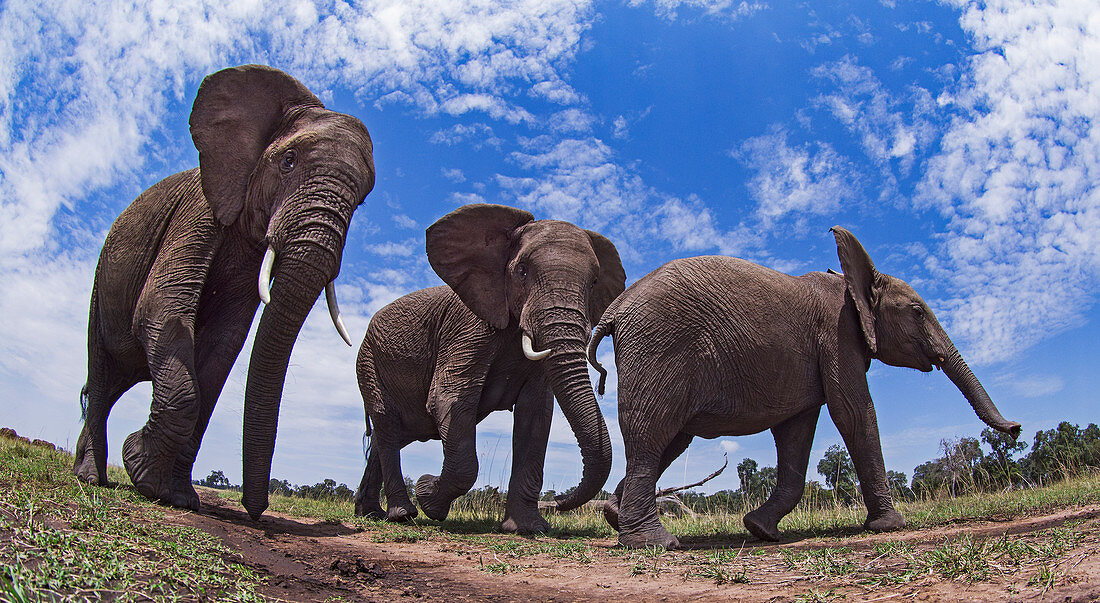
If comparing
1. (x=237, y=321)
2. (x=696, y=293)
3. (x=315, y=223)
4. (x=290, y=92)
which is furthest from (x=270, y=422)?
(x=696, y=293)

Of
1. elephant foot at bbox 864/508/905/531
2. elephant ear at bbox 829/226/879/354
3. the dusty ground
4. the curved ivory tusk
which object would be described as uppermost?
elephant ear at bbox 829/226/879/354

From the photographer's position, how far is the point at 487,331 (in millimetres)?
9164

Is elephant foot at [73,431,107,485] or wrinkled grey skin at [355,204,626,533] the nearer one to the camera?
elephant foot at [73,431,107,485]

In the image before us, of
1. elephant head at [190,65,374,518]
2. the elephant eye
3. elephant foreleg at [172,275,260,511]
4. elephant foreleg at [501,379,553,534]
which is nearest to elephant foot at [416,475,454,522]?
elephant foreleg at [501,379,553,534]

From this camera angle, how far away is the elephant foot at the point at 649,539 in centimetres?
665

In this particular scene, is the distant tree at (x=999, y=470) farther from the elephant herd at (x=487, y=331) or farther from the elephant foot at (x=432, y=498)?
the elephant foot at (x=432, y=498)

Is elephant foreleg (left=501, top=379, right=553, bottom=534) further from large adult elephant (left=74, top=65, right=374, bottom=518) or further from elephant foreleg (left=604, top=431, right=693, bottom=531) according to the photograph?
large adult elephant (left=74, top=65, right=374, bottom=518)

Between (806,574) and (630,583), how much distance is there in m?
1.04

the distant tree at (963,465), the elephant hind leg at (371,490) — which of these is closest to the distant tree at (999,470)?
the distant tree at (963,465)

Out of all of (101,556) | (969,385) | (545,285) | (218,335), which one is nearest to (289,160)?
(218,335)

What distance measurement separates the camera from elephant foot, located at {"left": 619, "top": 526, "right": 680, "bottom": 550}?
6654 millimetres

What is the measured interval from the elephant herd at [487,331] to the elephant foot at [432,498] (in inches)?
1.6

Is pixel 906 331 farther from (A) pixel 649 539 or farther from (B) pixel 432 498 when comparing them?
(B) pixel 432 498

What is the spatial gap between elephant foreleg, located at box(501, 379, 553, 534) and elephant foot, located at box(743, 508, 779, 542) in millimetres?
2436
